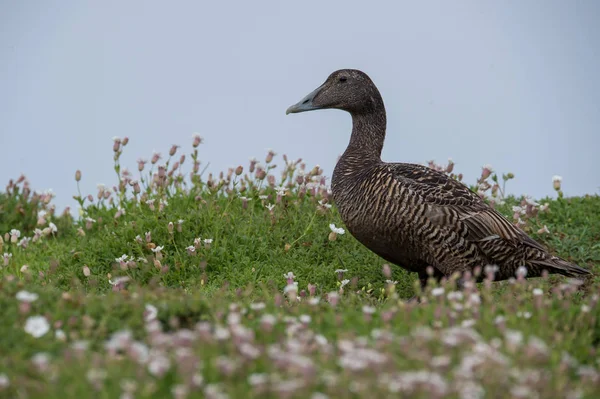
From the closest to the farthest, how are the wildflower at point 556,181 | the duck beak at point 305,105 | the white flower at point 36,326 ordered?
the white flower at point 36,326 < the duck beak at point 305,105 < the wildflower at point 556,181

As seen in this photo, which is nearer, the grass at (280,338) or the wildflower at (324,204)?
the grass at (280,338)

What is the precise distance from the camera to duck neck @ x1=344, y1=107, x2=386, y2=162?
9070 mm

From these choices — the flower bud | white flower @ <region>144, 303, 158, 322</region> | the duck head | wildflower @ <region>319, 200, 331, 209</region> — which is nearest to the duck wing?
the duck head

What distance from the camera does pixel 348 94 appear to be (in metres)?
9.25

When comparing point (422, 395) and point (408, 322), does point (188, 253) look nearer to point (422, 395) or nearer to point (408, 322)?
point (408, 322)

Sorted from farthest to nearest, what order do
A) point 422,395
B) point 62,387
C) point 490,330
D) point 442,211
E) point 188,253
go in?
point 188,253
point 442,211
point 490,330
point 62,387
point 422,395

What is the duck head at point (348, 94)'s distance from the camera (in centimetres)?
923

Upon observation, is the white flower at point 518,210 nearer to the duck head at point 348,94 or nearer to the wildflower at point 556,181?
the wildflower at point 556,181

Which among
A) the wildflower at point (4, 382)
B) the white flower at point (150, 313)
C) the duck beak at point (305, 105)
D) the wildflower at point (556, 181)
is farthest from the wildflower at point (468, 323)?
the wildflower at point (556, 181)

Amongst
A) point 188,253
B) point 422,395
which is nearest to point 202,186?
point 188,253

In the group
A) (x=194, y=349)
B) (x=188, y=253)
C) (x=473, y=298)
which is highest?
(x=473, y=298)

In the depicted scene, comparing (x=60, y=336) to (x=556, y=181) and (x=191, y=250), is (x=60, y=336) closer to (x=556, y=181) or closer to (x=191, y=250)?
(x=191, y=250)

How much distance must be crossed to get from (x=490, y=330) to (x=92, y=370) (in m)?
2.16

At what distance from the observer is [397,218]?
7941 mm
